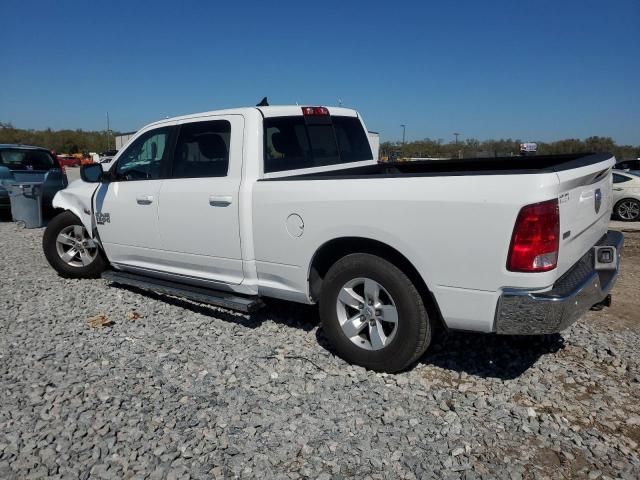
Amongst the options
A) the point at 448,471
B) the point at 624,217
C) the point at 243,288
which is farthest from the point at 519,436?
the point at 624,217

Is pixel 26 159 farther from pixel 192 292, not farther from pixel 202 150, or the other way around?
pixel 192 292

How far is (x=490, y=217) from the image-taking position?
9.30 feet

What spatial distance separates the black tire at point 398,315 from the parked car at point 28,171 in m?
9.37

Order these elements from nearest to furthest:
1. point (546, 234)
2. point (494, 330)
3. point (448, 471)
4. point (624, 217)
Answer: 1. point (448, 471)
2. point (546, 234)
3. point (494, 330)
4. point (624, 217)

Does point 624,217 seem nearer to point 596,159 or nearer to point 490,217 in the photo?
point 596,159

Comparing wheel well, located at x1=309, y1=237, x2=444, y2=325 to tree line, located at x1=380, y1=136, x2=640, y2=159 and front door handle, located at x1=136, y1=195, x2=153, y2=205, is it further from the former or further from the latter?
tree line, located at x1=380, y1=136, x2=640, y2=159

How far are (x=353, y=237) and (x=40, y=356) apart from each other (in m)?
2.67

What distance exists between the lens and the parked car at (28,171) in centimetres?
1091

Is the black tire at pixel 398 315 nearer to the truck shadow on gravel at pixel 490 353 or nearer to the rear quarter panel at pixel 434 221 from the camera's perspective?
the rear quarter panel at pixel 434 221

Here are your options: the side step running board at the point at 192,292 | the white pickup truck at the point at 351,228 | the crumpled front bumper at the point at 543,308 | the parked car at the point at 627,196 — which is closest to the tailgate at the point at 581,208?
the white pickup truck at the point at 351,228

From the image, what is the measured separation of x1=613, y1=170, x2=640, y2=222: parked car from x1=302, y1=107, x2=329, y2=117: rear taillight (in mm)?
10168

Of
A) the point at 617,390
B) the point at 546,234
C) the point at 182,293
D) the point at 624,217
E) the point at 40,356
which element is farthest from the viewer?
the point at 624,217

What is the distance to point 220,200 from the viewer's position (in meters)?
4.14

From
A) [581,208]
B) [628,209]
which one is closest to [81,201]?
[581,208]
